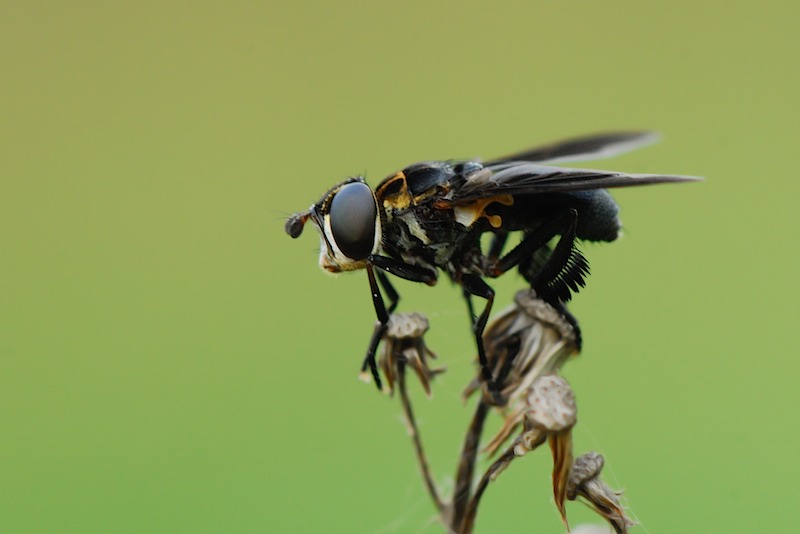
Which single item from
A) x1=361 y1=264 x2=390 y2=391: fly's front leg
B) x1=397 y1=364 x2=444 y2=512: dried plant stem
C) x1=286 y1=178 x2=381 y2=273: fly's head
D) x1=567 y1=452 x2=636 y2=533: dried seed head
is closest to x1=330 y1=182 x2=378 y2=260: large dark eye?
x1=286 y1=178 x2=381 y2=273: fly's head

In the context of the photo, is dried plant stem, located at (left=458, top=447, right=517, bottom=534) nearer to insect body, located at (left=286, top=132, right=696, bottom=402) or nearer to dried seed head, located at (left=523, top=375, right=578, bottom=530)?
dried seed head, located at (left=523, top=375, right=578, bottom=530)

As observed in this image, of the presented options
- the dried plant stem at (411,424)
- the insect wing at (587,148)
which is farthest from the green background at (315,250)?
the insect wing at (587,148)

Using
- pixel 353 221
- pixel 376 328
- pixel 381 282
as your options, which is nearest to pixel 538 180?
pixel 353 221

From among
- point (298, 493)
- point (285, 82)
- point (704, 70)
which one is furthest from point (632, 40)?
point (298, 493)

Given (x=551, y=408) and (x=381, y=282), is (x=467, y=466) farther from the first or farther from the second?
(x=381, y=282)

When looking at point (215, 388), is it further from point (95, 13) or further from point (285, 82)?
point (95, 13)
